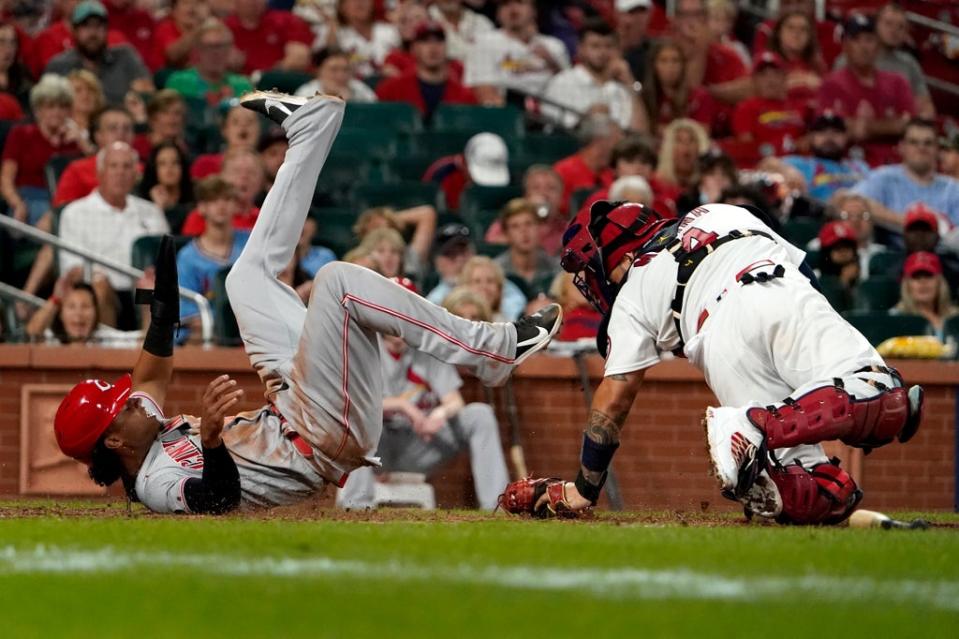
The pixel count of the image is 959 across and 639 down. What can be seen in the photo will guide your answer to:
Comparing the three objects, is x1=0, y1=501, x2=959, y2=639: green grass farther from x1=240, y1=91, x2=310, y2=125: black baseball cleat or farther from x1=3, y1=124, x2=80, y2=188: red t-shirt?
x1=3, y1=124, x2=80, y2=188: red t-shirt

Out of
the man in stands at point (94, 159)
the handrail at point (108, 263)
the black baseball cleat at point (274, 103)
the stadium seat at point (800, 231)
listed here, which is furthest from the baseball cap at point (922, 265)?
the man in stands at point (94, 159)

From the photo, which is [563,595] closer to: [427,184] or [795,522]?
[795,522]

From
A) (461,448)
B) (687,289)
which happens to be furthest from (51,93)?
(687,289)

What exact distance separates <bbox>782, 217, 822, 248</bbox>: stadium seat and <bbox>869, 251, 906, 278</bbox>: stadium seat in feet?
2.00

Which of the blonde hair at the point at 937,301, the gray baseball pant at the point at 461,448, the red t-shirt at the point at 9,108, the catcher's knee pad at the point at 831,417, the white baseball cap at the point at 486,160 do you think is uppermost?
the red t-shirt at the point at 9,108

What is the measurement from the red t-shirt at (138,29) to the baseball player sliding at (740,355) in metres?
8.10

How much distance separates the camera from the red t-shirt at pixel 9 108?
510 inches

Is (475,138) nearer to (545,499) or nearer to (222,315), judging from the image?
(222,315)

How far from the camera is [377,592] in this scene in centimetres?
452

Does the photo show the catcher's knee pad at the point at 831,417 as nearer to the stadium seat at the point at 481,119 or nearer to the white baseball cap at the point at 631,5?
the stadium seat at the point at 481,119

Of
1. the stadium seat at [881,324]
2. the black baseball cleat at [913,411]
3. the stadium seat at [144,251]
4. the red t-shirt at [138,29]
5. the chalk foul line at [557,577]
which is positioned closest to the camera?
the chalk foul line at [557,577]

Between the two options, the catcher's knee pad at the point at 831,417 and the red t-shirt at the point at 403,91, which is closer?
the catcher's knee pad at the point at 831,417

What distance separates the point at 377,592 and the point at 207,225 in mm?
6924

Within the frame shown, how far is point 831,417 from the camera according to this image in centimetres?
611
